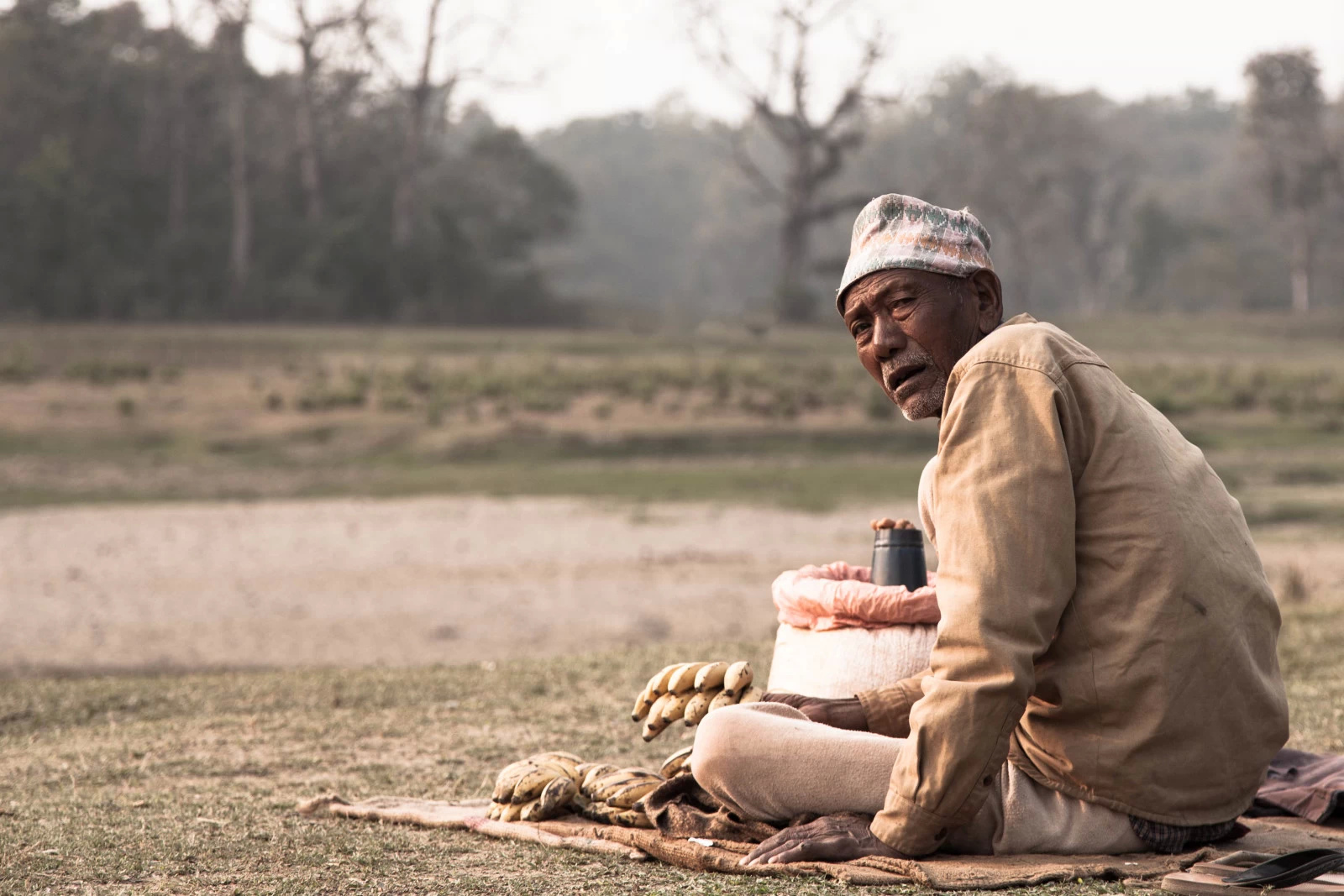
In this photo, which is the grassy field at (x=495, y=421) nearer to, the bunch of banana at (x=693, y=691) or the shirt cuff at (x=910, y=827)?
the bunch of banana at (x=693, y=691)

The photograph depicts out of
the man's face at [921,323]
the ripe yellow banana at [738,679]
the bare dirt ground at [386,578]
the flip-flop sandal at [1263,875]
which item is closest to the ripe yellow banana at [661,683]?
the ripe yellow banana at [738,679]

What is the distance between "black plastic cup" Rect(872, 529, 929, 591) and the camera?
12.5 ft

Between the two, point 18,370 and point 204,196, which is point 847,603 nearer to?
point 18,370

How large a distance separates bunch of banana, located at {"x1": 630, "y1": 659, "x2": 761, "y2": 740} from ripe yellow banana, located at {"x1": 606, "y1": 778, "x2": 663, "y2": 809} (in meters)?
0.11

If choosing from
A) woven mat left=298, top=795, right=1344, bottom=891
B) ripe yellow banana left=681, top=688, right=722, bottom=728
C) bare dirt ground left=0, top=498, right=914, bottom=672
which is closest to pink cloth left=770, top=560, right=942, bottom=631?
ripe yellow banana left=681, top=688, right=722, bottom=728

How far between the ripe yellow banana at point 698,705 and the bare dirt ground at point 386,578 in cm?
559

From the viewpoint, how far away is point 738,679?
381cm

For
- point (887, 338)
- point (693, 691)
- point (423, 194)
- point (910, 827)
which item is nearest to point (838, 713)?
point (910, 827)

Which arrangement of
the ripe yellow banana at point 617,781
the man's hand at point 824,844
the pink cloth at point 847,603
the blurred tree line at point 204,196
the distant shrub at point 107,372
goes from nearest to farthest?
the man's hand at point 824,844, the pink cloth at point 847,603, the ripe yellow banana at point 617,781, the distant shrub at point 107,372, the blurred tree line at point 204,196

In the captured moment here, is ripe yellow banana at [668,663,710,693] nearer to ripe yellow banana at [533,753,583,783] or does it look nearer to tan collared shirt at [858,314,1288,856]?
ripe yellow banana at [533,753,583,783]

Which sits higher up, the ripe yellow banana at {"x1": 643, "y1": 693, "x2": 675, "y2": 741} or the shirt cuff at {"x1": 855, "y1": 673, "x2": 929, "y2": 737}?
the shirt cuff at {"x1": 855, "y1": 673, "x2": 929, "y2": 737}

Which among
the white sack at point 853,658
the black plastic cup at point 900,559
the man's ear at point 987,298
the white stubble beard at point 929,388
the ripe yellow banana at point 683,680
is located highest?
the man's ear at point 987,298

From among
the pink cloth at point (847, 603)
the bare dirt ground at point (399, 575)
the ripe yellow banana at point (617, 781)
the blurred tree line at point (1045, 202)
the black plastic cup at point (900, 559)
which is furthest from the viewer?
the blurred tree line at point (1045, 202)

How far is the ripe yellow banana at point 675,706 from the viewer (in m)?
3.92
